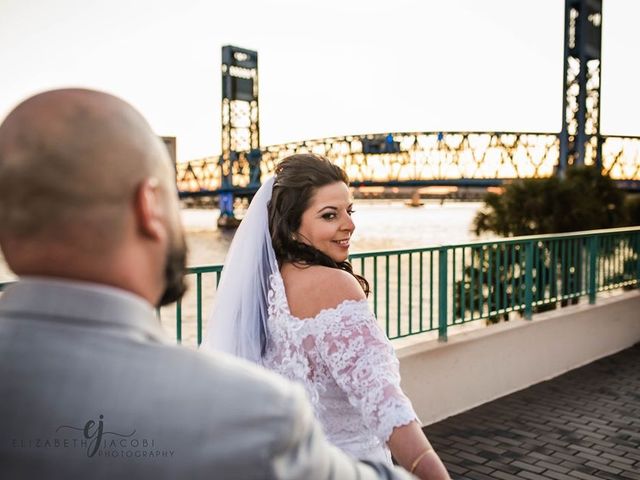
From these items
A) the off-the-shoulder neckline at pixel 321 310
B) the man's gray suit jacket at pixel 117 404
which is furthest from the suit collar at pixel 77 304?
the off-the-shoulder neckline at pixel 321 310

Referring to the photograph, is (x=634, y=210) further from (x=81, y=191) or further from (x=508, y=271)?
(x=81, y=191)

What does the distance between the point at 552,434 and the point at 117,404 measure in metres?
4.35

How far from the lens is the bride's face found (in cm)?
200

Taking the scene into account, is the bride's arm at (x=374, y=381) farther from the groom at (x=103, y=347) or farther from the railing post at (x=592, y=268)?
the railing post at (x=592, y=268)

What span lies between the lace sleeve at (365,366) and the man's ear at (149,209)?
907mm

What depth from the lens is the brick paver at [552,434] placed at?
12.9 feet

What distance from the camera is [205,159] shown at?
349ft

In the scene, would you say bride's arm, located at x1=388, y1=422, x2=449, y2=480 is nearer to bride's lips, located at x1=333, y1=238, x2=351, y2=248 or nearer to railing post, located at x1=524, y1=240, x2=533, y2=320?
bride's lips, located at x1=333, y1=238, x2=351, y2=248

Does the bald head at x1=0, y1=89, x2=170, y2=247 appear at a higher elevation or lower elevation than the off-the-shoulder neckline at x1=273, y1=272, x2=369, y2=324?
higher

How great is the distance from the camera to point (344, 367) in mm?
1655

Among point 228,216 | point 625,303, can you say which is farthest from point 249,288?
point 228,216

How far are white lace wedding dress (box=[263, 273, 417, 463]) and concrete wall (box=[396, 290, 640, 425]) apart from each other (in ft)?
9.10

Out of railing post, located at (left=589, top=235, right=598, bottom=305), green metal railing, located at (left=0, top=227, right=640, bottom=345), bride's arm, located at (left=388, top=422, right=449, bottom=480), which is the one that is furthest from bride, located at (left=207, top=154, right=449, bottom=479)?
railing post, located at (left=589, top=235, right=598, bottom=305)

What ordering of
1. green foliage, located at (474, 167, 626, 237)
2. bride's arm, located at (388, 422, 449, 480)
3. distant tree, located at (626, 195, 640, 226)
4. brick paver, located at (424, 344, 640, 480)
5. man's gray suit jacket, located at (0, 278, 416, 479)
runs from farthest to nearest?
distant tree, located at (626, 195, 640, 226), green foliage, located at (474, 167, 626, 237), brick paver, located at (424, 344, 640, 480), bride's arm, located at (388, 422, 449, 480), man's gray suit jacket, located at (0, 278, 416, 479)
